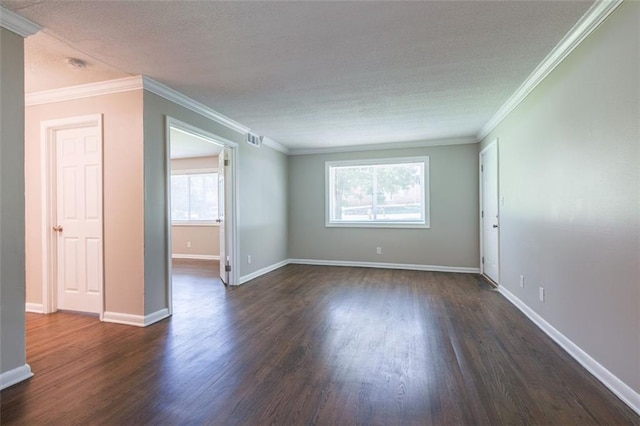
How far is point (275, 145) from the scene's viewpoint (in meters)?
5.74

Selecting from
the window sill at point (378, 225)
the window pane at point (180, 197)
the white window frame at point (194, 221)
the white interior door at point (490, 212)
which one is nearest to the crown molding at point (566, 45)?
the white interior door at point (490, 212)

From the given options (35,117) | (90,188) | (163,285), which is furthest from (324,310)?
(35,117)

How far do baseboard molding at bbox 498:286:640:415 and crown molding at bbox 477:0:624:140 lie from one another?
2220 mm

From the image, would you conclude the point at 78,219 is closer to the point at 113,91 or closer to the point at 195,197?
the point at 113,91

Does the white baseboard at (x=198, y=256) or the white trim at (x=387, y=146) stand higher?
the white trim at (x=387, y=146)

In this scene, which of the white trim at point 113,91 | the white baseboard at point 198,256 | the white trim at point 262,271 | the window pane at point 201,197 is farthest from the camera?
the window pane at point 201,197

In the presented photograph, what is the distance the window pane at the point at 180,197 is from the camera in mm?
7438

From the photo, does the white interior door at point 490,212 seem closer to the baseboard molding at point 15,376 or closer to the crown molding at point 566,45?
the crown molding at point 566,45

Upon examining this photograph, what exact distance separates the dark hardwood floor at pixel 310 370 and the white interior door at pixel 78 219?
0.91 ft

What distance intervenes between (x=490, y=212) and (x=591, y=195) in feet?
8.80

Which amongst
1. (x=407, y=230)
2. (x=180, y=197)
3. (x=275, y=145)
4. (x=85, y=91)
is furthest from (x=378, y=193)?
(x=180, y=197)

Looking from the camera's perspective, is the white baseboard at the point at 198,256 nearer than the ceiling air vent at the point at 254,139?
No

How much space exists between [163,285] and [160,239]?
494 mm

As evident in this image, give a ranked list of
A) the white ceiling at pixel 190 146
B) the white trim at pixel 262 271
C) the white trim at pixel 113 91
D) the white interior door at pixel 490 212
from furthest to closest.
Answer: the white ceiling at pixel 190 146 → the white trim at pixel 262 271 → the white interior door at pixel 490 212 → the white trim at pixel 113 91
